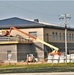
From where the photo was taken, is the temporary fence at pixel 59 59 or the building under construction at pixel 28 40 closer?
the temporary fence at pixel 59 59

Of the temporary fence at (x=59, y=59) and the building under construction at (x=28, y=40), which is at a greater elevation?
the building under construction at (x=28, y=40)

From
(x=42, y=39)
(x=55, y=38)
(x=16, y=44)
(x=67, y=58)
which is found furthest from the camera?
(x=55, y=38)

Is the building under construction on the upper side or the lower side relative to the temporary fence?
→ upper

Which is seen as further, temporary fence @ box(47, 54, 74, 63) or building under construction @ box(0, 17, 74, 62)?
building under construction @ box(0, 17, 74, 62)

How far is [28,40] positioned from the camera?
6625 cm

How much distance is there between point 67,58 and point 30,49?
11.9m

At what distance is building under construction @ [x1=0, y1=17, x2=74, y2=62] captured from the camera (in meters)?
62.5

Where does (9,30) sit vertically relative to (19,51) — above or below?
above

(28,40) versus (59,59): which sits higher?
(28,40)

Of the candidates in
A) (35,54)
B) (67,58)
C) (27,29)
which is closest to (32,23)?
(27,29)

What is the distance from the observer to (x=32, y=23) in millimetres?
68688

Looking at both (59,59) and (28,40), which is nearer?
(59,59)

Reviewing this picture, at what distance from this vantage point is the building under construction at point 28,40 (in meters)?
62.5

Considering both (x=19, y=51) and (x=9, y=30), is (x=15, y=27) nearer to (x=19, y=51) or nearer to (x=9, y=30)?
(x=9, y=30)
